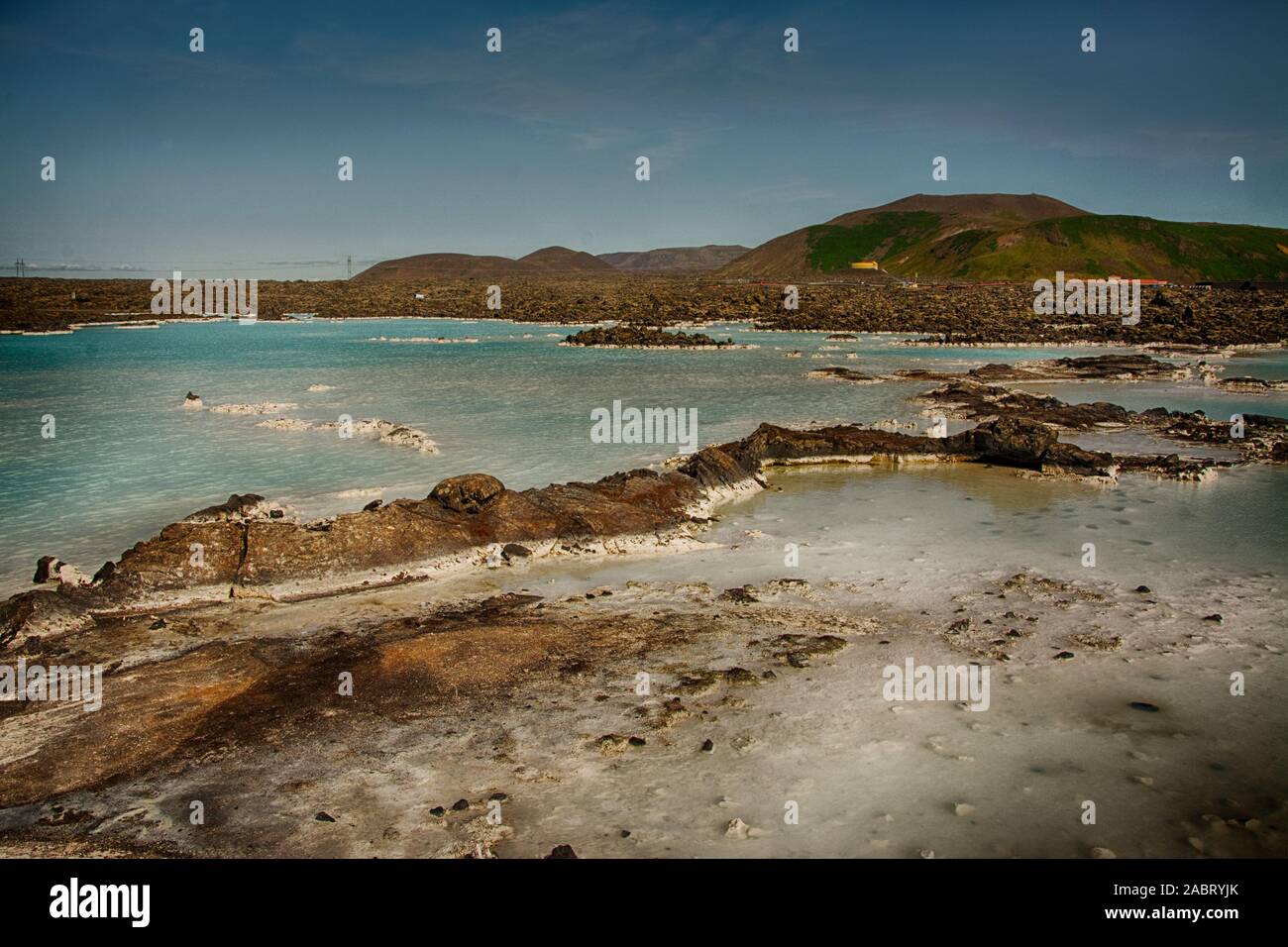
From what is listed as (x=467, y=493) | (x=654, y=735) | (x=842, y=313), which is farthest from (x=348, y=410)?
(x=842, y=313)

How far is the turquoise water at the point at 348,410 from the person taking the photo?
13.4 m

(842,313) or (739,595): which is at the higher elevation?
(842,313)

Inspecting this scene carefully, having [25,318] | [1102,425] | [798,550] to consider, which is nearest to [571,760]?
[798,550]

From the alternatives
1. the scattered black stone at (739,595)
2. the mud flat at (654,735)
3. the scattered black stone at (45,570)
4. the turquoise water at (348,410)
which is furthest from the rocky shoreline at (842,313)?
the scattered black stone at (45,570)

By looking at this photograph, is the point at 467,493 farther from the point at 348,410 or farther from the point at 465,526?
the point at 348,410

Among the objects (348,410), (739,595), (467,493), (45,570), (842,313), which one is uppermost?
(842,313)

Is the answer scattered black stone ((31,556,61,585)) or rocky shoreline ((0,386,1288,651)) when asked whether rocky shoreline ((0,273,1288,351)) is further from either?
scattered black stone ((31,556,61,585))

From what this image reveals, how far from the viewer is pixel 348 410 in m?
22.9

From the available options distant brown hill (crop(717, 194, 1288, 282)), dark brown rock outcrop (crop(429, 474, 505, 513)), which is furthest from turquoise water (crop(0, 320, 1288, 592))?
distant brown hill (crop(717, 194, 1288, 282))

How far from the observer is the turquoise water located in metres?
13.4

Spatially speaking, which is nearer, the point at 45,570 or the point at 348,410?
the point at 45,570

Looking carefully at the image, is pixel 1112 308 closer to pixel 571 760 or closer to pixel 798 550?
pixel 798 550
